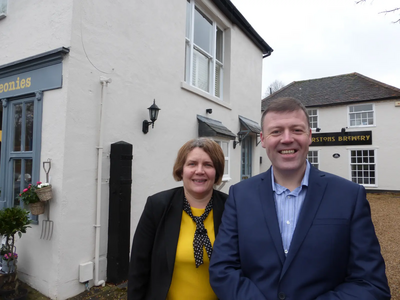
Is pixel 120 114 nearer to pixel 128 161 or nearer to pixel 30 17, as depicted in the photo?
pixel 128 161

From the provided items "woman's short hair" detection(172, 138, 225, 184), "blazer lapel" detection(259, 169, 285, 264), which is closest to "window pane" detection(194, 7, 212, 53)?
"woman's short hair" detection(172, 138, 225, 184)

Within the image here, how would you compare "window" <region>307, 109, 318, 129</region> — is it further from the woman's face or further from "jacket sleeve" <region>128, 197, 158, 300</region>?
"jacket sleeve" <region>128, 197, 158, 300</region>

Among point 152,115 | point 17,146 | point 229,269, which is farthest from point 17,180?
point 229,269

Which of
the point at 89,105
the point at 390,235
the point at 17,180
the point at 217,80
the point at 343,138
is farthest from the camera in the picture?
the point at 343,138

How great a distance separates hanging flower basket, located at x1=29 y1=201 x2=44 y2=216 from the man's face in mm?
2854

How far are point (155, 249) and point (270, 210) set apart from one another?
0.83 m

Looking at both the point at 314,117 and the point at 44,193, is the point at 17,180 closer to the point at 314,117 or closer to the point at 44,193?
the point at 44,193

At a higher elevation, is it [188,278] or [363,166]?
[363,166]

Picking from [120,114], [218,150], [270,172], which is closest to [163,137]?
[120,114]

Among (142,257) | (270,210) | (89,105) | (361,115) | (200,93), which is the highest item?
(361,115)

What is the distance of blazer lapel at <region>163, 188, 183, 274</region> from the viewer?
1684 millimetres

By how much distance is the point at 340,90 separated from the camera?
16406mm

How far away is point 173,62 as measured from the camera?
16.6ft

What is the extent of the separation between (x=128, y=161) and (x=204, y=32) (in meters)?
4.47
